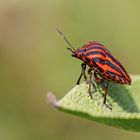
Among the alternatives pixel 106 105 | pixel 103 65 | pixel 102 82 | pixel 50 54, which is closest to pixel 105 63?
pixel 103 65

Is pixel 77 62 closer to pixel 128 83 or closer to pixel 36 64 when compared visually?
pixel 36 64

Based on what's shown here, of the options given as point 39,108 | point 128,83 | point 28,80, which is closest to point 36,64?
point 28,80

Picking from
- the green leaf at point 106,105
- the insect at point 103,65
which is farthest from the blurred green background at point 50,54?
the green leaf at point 106,105

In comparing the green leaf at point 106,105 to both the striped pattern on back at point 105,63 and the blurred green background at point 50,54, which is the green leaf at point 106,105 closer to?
the striped pattern on back at point 105,63

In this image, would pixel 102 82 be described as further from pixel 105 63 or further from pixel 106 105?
pixel 106 105

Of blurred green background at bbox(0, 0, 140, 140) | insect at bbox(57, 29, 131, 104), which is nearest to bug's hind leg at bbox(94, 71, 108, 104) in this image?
insect at bbox(57, 29, 131, 104)

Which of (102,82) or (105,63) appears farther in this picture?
(105,63)
